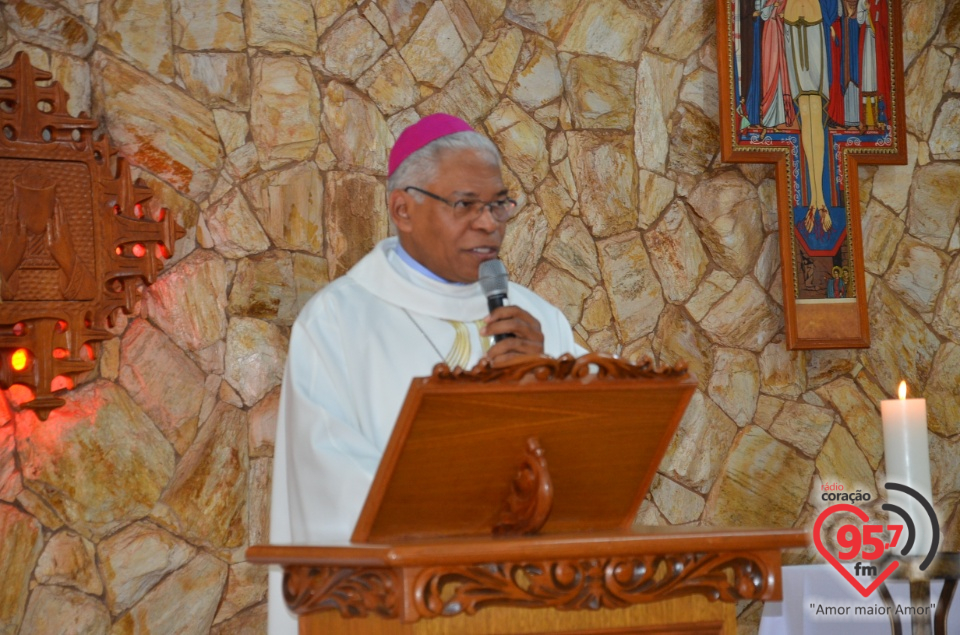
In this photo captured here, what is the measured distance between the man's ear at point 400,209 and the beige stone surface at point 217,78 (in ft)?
3.59

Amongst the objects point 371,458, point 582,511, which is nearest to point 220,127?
point 371,458

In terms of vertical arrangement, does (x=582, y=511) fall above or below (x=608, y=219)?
below

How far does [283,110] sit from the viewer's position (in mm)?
4395

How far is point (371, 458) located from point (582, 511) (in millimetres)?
709

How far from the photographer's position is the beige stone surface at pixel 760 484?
493 centimetres

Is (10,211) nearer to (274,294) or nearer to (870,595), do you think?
(274,294)

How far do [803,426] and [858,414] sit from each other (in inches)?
10.2

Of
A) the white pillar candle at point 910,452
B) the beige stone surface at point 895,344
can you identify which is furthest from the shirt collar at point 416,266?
the beige stone surface at point 895,344

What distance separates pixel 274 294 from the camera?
4.31m

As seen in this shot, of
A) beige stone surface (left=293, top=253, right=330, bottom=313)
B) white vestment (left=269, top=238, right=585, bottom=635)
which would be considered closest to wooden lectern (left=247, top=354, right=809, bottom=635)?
white vestment (left=269, top=238, right=585, bottom=635)

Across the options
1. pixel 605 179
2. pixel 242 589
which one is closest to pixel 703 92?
pixel 605 179

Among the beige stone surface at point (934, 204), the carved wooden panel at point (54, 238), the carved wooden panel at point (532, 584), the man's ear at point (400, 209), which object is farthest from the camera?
the beige stone surface at point (934, 204)

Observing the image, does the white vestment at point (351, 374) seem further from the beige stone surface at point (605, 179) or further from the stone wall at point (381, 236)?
the beige stone surface at point (605, 179)

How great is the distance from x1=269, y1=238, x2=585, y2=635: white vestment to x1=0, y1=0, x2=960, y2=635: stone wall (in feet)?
3.16
